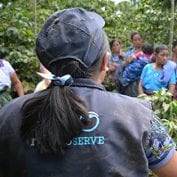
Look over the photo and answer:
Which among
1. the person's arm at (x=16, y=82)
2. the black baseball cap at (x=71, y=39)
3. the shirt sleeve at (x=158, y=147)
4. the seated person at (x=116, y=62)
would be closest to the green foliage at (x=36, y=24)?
the seated person at (x=116, y=62)

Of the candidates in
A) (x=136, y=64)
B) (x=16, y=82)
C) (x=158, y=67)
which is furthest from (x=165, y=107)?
(x=136, y=64)

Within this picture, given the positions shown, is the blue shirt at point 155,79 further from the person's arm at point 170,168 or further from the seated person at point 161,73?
the person's arm at point 170,168

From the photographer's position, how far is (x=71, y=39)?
139 centimetres

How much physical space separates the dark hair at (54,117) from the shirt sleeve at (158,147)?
0.68 ft

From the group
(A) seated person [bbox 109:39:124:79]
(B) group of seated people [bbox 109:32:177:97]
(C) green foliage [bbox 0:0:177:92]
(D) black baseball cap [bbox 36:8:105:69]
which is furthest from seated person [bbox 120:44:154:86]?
(D) black baseball cap [bbox 36:8:105:69]

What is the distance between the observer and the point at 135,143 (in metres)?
1.34

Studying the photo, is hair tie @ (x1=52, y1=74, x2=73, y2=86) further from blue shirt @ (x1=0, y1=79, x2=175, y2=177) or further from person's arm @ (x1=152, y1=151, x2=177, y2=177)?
person's arm @ (x1=152, y1=151, x2=177, y2=177)

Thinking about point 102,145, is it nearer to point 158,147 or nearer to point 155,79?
point 158,147

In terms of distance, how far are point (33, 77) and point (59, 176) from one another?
6.22 metres

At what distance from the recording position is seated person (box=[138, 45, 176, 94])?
6.02 m

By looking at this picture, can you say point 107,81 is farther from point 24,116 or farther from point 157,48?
point 24,116

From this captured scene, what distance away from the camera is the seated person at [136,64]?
6602mm

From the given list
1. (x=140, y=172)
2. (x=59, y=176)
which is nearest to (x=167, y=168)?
(x=140, y=172)

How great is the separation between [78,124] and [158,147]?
258 mm
